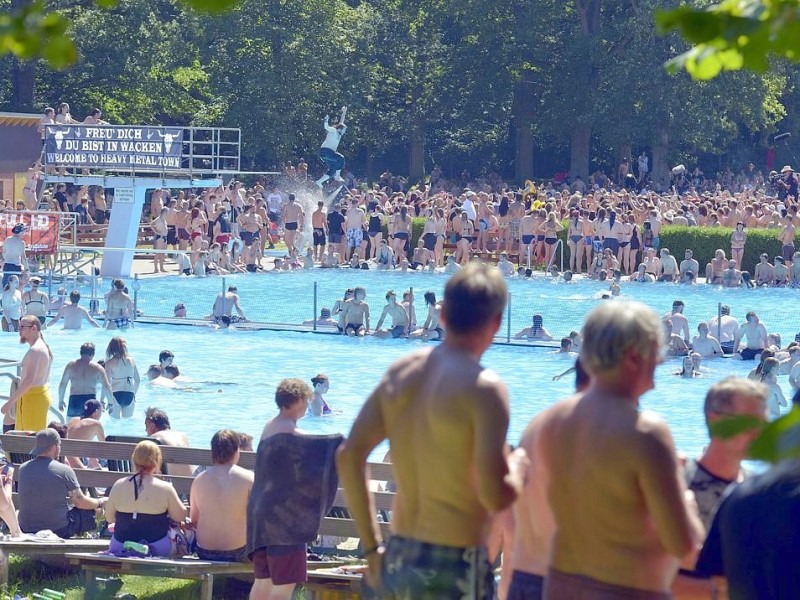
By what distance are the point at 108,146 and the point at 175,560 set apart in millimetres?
22559

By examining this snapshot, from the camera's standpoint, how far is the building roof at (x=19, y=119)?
3844 centimetres

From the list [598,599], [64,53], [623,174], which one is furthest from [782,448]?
[623,174]

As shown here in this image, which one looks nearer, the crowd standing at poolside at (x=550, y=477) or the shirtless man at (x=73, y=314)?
the crowd standing at poolside at (x=550, y=477)

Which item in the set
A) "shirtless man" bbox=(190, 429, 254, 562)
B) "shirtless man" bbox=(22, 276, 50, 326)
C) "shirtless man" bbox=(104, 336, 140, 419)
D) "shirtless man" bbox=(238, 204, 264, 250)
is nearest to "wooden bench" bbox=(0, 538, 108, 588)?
"shirtless man" bbox=(190, 429, 254, 562)

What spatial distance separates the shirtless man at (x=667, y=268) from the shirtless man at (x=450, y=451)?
23.8 m

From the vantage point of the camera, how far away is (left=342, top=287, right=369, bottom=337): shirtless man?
21906mm

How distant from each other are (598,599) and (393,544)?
2.26 feet

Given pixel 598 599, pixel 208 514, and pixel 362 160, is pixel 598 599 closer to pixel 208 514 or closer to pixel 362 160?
pixel 208 514

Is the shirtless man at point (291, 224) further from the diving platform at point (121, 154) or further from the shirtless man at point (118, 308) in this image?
the shirtless man at point (118, 308)

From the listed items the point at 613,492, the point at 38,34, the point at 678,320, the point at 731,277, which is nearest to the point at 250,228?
the point at 731,277

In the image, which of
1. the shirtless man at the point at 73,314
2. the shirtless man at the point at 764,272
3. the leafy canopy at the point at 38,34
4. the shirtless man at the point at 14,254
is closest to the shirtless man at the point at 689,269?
the shirtless man at the point at 764,272

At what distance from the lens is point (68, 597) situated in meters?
7.34

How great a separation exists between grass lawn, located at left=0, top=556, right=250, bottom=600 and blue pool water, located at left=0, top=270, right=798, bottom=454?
8.35m

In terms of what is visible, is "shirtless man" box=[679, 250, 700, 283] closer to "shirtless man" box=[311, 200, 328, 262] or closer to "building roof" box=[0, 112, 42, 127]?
"shirtless man" box=[311, 200, 328, 262]
